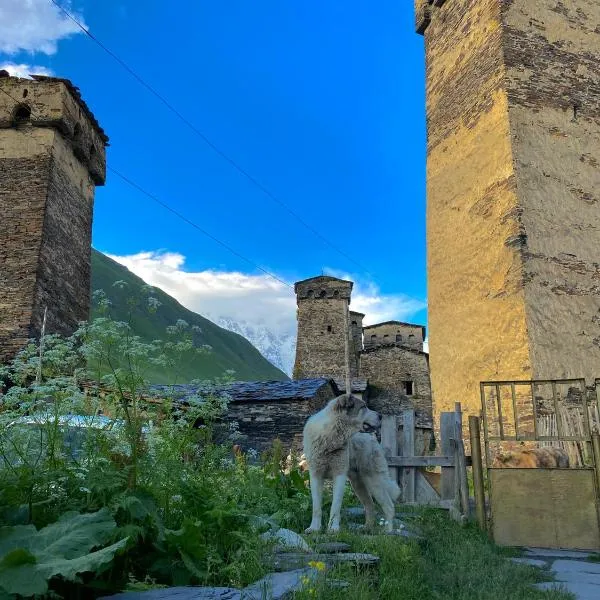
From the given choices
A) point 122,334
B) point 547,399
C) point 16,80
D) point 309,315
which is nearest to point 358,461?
point 122,334

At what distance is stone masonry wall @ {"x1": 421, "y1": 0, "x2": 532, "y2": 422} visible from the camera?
1165cm

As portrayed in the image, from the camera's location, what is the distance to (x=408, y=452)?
24.9 feet

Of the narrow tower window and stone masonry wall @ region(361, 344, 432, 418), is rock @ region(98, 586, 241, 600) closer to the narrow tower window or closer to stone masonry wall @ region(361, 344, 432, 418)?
the narrow tower window

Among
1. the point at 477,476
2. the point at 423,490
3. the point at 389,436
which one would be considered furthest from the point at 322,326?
the point at 477,476

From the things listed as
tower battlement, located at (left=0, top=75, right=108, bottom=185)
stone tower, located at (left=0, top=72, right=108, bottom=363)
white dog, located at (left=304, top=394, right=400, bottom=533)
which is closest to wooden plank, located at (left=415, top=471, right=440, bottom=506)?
white dog, located at (left=304, top=394, right=400, bottom=533)

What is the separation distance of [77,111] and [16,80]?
5.55 ft

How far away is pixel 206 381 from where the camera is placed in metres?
5.12

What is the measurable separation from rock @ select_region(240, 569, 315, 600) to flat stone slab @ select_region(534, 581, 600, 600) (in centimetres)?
203

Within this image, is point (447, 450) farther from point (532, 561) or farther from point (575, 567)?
point (575, 567)

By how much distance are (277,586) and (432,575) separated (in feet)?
5.31

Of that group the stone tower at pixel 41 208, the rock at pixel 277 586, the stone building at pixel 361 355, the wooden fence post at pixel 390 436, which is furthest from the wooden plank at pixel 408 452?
the stone building at pixel 361 355

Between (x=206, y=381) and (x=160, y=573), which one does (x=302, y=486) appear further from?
(x=160, y=573)

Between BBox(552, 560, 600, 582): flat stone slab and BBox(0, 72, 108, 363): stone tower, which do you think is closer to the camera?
BBox(552, 560, 600, 582): flat stone slab

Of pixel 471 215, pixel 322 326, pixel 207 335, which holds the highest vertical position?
pixel 207 335
